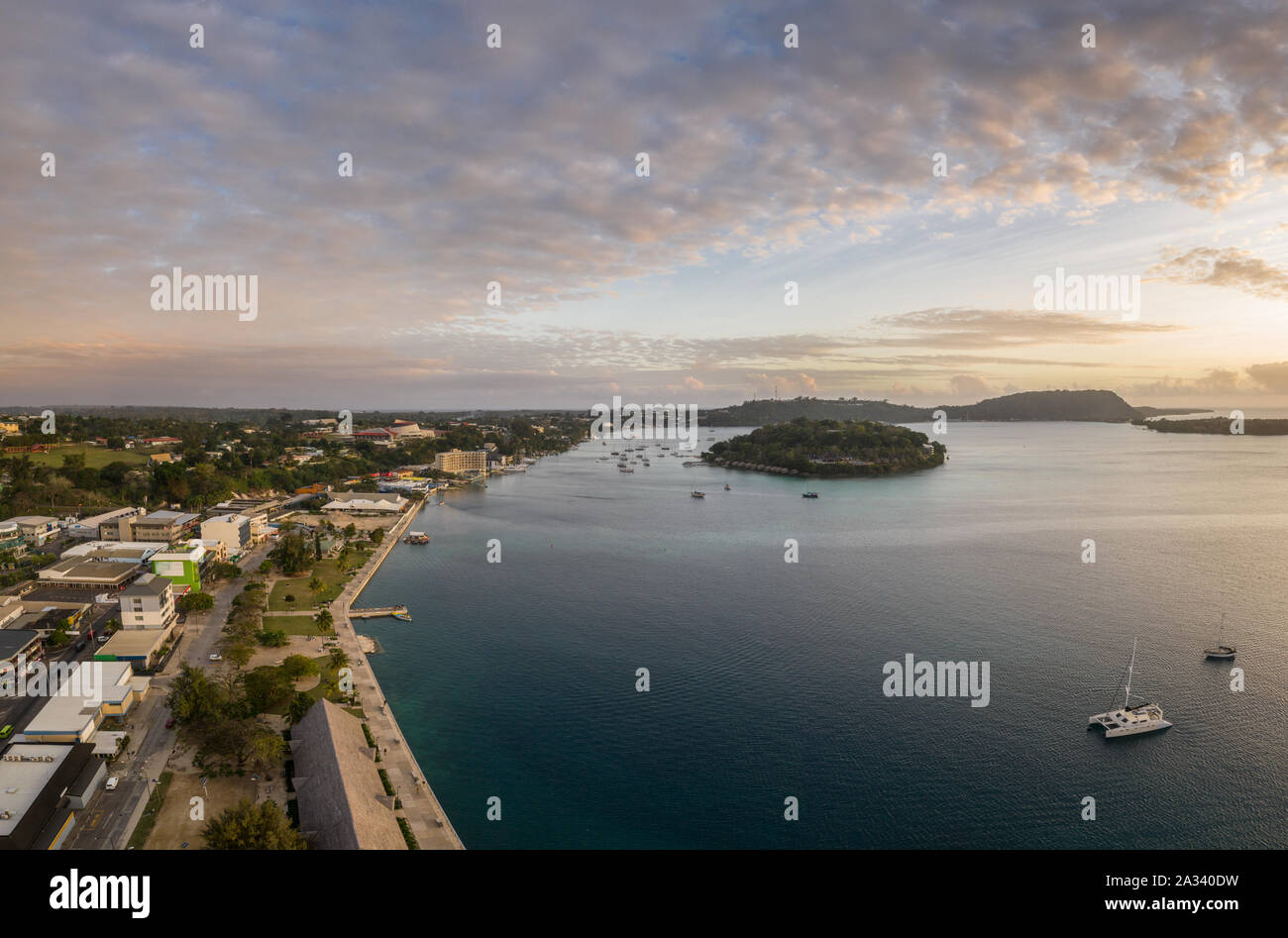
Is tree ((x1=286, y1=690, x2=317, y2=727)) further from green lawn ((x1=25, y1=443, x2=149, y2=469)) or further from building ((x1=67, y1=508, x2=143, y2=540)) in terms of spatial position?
green lawn ((x1=25, y1=443, x2=149, y2=469))

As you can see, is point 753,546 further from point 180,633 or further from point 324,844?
point 324,844

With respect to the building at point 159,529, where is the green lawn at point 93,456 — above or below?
above

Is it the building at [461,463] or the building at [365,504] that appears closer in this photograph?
the building at [365,504]

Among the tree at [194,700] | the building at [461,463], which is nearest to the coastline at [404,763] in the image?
the tree at [194,700]

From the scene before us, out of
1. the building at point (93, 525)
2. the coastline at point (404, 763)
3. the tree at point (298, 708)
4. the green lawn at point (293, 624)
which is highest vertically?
the building at point (93, 525)

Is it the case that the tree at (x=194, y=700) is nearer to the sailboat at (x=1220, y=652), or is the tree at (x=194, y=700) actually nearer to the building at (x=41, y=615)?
the building at (x=41, y=615)

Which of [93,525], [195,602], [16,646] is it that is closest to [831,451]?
[93,525]
